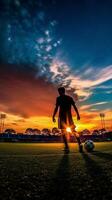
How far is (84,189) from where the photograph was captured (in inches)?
95.0

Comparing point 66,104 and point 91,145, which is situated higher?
point 66,104

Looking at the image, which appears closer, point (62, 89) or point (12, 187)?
point (12, 187)

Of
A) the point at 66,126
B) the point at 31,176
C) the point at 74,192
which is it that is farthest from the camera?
the point at 66,126

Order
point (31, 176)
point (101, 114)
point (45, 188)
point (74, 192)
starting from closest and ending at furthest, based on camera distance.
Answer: point (74, 192), point (45, 188), point (31, 176), point (101, 114)

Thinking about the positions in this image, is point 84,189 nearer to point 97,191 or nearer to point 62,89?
point 97,191

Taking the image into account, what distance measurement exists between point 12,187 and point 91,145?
22.3ft

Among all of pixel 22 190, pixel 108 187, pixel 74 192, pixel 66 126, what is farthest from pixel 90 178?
pixel 66 126

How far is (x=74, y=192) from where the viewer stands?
230cm


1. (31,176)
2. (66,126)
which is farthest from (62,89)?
(31,176)

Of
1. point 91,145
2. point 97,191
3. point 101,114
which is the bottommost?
point 97,191

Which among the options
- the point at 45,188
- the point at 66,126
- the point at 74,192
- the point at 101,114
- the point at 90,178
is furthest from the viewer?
the point at 101,114

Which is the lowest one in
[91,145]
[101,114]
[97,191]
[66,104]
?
[97,191]

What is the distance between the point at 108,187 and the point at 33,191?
774mm

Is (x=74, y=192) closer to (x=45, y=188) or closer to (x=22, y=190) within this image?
(x=45, y=188)
